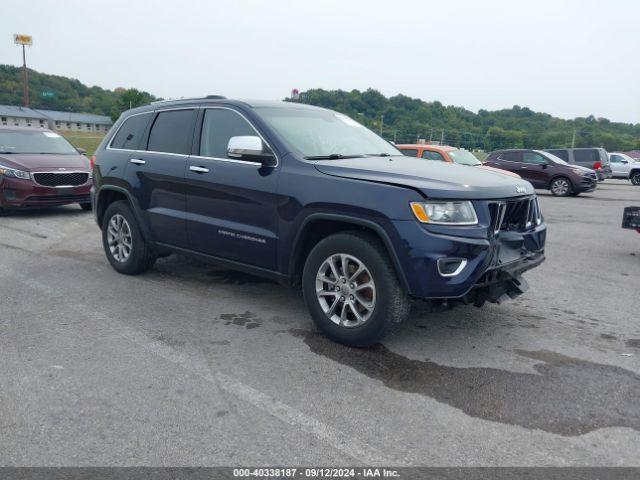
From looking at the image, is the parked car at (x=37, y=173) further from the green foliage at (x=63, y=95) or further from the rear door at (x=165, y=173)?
the green foliage at (x=63, y=95)

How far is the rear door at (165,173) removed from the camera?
5.23m

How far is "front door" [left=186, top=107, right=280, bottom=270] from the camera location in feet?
14.6

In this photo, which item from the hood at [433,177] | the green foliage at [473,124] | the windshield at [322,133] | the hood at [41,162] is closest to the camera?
the hood at [433,177]

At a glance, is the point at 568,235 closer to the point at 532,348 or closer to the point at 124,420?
the point at 532,348

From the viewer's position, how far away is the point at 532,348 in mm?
→ 4156

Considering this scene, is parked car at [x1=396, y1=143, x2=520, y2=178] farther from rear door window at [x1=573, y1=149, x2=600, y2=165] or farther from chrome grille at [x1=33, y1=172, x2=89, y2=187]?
rear door window at [x1=573, y1=149, x2=600, y2=165]

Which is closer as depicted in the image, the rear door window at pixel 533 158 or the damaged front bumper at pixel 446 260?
the damaged front bumper at pixel 446 260

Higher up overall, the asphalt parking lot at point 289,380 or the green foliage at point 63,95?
the green foliage at point 63,95

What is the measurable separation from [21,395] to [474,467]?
2622mm

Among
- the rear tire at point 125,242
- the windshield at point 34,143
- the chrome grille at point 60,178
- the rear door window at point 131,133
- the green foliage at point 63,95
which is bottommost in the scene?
the rear tire at point 125,242

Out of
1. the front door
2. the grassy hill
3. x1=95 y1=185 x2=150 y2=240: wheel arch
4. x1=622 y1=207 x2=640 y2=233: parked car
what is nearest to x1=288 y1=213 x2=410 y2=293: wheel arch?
the front door

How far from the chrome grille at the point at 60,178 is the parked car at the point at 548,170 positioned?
13.9m

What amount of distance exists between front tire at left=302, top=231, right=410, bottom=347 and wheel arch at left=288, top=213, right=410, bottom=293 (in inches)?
3.5

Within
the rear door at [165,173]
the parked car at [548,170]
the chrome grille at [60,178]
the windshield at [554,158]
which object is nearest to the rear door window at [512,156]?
the parked car at [548,170]
